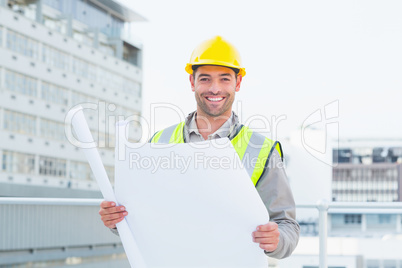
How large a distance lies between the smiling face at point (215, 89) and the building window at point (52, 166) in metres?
44.6

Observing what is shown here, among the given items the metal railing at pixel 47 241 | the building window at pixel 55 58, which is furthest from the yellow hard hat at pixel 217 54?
the building window at pixel 55 58

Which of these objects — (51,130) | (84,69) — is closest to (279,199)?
(51,130)

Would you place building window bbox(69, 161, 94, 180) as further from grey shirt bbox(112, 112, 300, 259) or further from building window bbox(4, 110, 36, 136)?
grey shirt bbox(112, 112, 300, 259)

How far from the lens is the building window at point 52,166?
148 feet

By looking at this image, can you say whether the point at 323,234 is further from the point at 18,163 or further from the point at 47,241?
the point at 18,163

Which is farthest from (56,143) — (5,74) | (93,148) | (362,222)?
(362,222)

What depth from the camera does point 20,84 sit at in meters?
43.6

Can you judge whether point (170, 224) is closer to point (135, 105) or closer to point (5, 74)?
point (5, 74)

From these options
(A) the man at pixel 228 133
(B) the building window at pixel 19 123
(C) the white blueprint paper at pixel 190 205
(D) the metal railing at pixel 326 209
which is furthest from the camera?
(B) the building window at pixel 19 123

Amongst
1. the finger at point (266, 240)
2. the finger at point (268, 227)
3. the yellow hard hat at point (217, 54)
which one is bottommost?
the finger at point (266, 240)

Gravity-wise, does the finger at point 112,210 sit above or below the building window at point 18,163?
above

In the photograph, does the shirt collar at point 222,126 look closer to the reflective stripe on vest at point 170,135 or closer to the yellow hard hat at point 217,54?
the reflective stripe on vest at point 170,135

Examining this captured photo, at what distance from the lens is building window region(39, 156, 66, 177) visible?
45250 millimetres

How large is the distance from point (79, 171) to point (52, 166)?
154 inches
